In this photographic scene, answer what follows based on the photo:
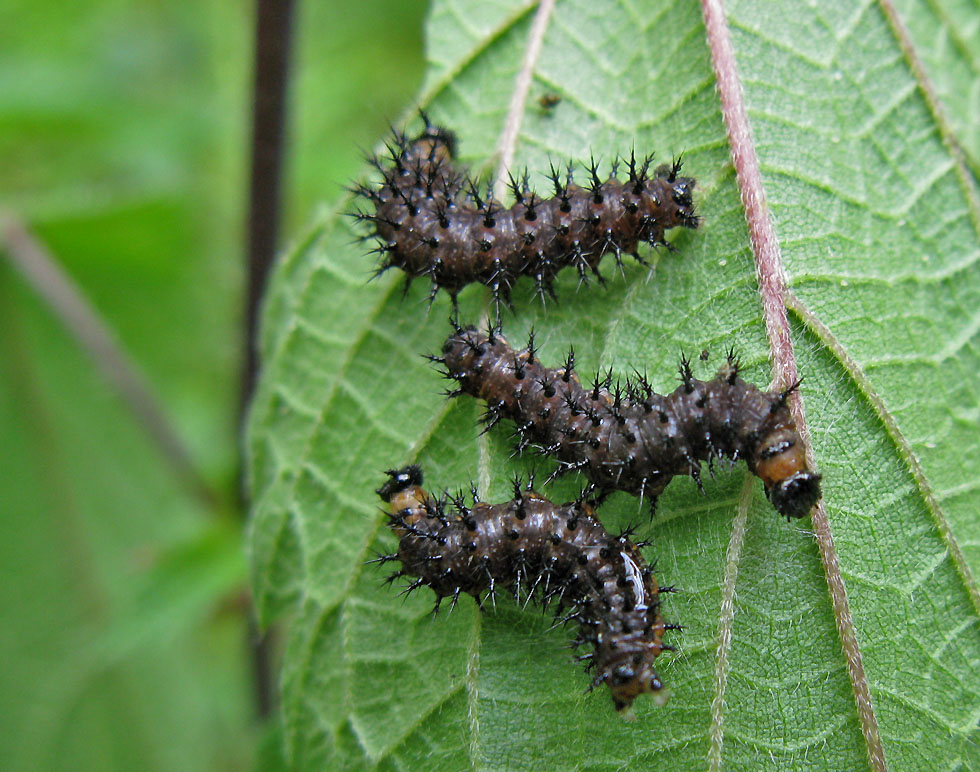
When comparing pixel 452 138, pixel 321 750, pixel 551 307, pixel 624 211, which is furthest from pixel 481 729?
pixel 452 138

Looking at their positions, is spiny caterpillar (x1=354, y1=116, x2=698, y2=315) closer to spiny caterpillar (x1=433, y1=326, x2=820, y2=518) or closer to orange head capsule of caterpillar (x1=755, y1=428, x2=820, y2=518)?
spiny caterpillar (x1=433, y1=326, x2=820, y2=518)

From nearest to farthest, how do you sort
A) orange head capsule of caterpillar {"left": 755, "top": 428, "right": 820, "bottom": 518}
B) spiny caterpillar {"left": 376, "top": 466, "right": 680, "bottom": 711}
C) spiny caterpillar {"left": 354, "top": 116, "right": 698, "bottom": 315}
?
orange head capsule of caterpillar {"left": 755, "top": 428, "right": 820, "bottom": 518}, spiny caterpillar {"left": 376, "top": 466, "right": 680, "bottom": 711}, spiny caterpillar {"left": 354, "top": 116, "right": 698, "bottom": 315}

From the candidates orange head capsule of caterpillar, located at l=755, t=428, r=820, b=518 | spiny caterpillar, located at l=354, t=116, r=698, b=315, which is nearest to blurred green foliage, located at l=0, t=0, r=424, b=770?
spiny caterpillar, located at l=354, t=116, r=698, b=315

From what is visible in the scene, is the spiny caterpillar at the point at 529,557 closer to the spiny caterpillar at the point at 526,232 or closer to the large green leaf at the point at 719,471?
the large green leaf at the point at 719,471

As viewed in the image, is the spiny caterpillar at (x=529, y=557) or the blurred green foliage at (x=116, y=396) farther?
the blurred green foliage at (x=116, y=396)

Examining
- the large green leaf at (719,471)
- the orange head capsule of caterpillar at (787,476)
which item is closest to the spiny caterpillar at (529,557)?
the large green leaf at (719,471)

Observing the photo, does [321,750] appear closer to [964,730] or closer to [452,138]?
[964,730]
